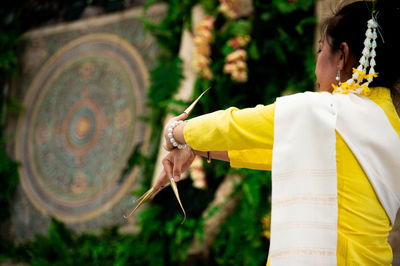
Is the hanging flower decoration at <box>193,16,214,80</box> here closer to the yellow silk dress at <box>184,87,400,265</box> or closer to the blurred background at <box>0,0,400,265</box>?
the blurred background at <box>0,0,400,265</box>

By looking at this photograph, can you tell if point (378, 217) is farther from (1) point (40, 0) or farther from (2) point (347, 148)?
(1) point (40, 0)

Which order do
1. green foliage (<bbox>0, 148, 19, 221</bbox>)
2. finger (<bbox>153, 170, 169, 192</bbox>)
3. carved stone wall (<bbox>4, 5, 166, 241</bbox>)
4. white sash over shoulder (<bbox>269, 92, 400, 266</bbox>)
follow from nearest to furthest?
white sash over shoulder (<bbox>269, 92, 400, 266</bbox>) → finger (<bbox>153, 170, 169, 192</bbox>) → carved stone wall (<bbox>4, 5, 166, 241</bbox>) → green foliage (<bbox>0, 148, 19, 221</bbox>)

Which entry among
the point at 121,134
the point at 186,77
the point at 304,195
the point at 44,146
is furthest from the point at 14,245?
the point at 304,195

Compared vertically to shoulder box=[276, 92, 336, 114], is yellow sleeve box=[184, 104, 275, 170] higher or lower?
lower

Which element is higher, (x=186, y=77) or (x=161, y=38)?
(x=161, y=38)

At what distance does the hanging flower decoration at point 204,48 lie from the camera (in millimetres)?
3676

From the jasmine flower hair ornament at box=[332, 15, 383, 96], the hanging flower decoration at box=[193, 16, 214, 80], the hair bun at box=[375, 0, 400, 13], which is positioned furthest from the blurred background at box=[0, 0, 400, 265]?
the jasmine flower hair ornament at box=[332, 15, 383, 96]

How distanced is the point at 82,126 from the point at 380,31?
404 centimetres

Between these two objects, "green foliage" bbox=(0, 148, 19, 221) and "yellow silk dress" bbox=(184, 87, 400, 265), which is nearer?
Answer: "yellow silk dress" bbox=(184, 87, 400, 265)

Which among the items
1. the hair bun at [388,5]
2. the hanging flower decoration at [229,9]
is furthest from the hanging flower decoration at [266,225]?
the hair bun at [388,5]

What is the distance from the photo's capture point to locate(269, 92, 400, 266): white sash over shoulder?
103 centimetres

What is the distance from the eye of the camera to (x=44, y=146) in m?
4.96

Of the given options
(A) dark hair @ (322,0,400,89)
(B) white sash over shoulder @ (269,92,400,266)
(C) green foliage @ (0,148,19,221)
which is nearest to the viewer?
(B) white sash over shoulder @ (269,92,400,266)

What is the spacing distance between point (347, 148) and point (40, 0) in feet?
17.3
